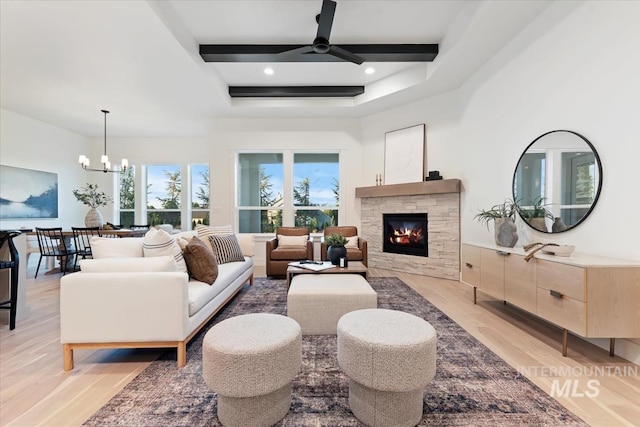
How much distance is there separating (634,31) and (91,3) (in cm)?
434

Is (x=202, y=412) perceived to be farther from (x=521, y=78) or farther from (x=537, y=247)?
(x=521, y=78)

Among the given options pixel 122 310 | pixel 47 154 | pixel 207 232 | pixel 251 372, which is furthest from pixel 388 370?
pixel 47 154

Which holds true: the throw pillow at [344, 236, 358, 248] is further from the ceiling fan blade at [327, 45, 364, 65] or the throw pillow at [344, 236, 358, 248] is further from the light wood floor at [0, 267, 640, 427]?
the ceiling fan blade at [327, 45, 364, 65]

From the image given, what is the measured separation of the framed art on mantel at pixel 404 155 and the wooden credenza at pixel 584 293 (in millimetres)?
2644

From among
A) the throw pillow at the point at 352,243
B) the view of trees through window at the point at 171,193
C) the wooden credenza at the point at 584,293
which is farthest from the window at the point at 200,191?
the wooden credenza at the point at 584,293

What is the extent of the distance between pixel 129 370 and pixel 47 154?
246 inches

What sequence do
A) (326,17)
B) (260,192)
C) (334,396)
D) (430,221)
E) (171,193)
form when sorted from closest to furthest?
(334,396) → (326,17) → (430,221) → (260,192) → (171,193)

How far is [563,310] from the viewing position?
197cm

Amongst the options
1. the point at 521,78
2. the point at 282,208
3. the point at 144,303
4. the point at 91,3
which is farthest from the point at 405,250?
the point at 91,3

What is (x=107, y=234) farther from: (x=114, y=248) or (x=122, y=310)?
(x=122, y=310)

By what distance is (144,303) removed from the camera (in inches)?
72.0

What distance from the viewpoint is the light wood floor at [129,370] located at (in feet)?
4.84

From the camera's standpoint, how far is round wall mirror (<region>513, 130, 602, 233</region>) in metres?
2.31

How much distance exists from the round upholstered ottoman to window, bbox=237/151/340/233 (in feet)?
14.5
